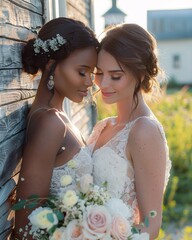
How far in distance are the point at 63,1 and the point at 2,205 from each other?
247cm

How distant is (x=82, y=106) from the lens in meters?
6.57

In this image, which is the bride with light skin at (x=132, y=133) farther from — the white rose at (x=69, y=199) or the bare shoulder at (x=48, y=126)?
the white rose at (x=69, y=199)

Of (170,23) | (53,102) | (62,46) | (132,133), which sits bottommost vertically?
(132,133)

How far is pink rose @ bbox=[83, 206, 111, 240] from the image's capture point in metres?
2.54

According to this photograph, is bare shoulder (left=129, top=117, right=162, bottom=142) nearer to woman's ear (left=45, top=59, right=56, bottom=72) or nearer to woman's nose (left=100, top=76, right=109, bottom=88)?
woman's nose (left=100, top=76, right=109, bottom=88)

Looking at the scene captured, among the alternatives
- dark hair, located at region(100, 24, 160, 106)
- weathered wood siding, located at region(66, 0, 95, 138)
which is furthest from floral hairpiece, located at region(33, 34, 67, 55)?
weathered wood siding, located at region(66, 0, 95, 138)

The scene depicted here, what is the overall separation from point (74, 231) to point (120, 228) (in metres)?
0.20

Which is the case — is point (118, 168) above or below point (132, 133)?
below

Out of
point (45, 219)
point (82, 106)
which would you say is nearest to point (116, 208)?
point (45, 219)

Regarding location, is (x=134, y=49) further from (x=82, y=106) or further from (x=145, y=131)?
(x=82, y=106)

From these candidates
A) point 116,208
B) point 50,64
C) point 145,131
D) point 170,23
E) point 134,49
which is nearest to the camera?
point 116,208

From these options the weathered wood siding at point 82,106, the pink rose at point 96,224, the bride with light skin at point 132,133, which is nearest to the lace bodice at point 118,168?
the bride with light skin at point 132,133

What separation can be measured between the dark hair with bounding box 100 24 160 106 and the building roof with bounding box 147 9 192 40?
Answer: 1813 inches

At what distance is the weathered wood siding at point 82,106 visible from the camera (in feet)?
19.1
